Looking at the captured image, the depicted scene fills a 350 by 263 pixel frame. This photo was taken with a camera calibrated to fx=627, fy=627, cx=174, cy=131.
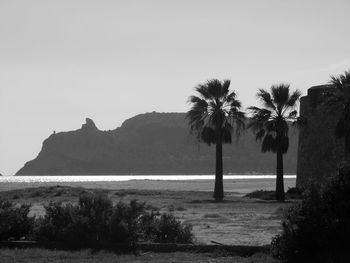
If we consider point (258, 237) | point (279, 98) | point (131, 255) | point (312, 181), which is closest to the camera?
point (312, 181)

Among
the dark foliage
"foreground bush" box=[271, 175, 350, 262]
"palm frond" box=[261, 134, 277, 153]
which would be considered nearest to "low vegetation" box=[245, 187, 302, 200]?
Answer: "palm frond" box=[261, 134, 277, 153]

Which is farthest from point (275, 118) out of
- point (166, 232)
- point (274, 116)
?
point (166, 232)

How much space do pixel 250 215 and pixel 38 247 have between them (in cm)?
1357

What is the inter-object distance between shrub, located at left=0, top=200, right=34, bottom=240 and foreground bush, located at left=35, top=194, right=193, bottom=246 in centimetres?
39

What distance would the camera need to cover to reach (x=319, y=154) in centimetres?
4538

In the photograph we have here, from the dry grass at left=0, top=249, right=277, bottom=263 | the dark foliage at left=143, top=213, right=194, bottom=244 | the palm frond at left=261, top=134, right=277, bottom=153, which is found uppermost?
the palm frond at left=261, top=134, right=277, bottom=153

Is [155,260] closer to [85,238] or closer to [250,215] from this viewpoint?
[85,238]

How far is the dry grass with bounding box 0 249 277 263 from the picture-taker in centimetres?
1255

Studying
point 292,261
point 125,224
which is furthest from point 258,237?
point 292,261

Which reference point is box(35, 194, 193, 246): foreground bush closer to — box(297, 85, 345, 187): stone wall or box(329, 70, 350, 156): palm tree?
box(329, 70, 350, 156): palm tree

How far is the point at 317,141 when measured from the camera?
1806 inches

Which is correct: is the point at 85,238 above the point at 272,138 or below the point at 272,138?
below

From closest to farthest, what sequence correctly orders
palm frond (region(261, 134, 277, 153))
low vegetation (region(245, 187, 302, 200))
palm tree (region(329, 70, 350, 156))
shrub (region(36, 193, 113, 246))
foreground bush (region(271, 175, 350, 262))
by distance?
foreground bush (region(271, 175, 350, 262))
shrub (region(36, 193, 113, 246))
palm tree (region(329, 70, 350, 156))
palm frond (region(261, 134, 277, 153))
low vegetation (region(245, 187, 302, 200))

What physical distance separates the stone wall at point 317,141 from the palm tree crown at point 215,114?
606 cm
